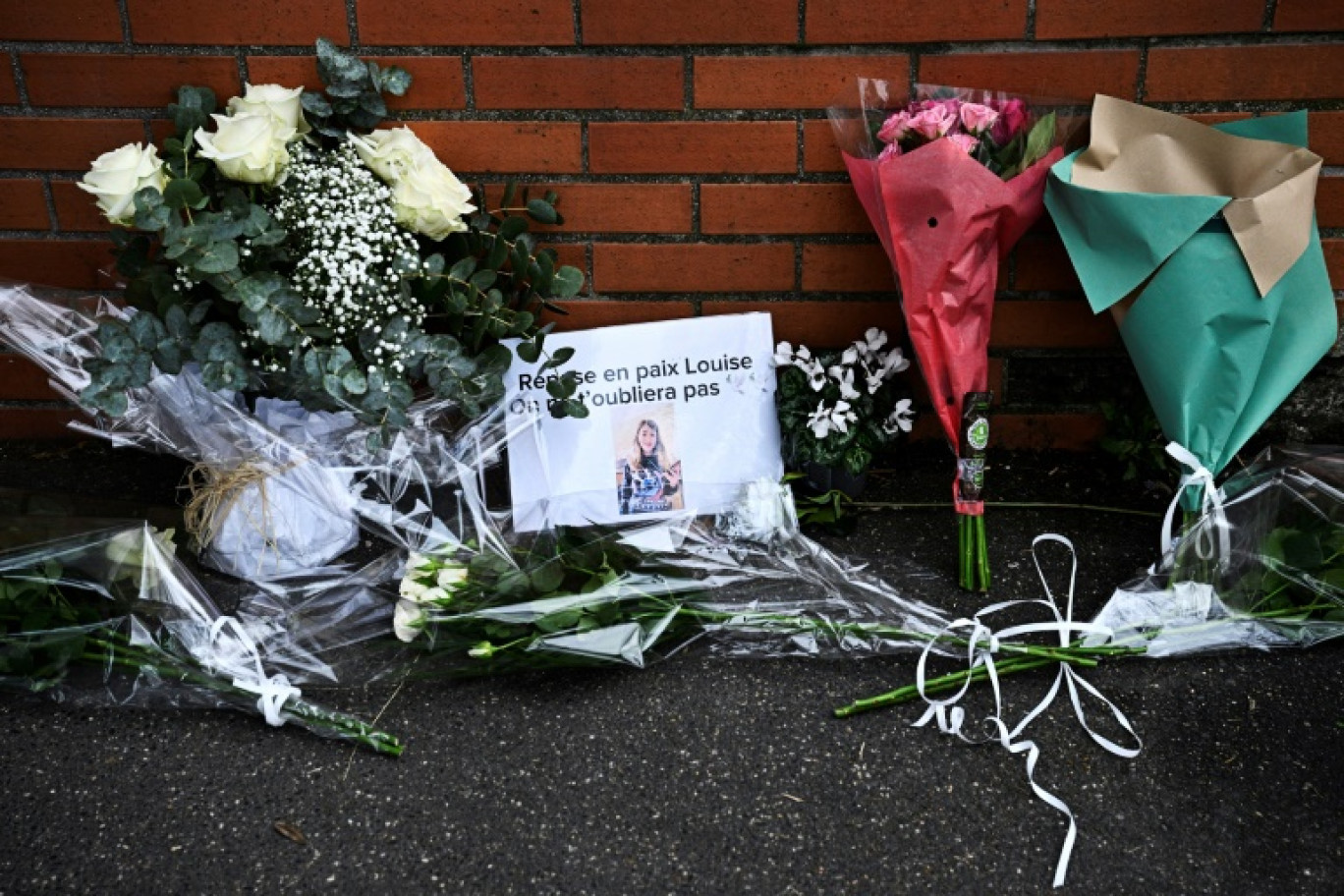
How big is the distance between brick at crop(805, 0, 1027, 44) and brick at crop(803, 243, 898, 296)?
39 cm

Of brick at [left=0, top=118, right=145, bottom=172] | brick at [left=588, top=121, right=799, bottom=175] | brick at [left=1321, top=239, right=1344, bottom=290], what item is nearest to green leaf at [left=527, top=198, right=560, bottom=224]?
brick at [left=588, top=121, right=799, bottom=175]

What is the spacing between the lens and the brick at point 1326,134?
6.57ft

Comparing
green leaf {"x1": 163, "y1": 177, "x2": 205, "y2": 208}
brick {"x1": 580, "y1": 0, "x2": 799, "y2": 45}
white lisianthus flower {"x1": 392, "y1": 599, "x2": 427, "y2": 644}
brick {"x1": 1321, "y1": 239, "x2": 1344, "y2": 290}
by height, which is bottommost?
white lisianthus flower {"x1": 392, "y1": 599, "x2": 427, "y2": 644}

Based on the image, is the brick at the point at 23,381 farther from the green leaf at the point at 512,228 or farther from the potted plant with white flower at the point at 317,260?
the green leaf at the point at 512,228

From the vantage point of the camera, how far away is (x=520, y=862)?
1.42 metres

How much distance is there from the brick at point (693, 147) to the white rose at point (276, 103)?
52 cm

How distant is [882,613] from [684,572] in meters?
0.33

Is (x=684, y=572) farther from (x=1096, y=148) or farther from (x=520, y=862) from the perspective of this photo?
→ (x=1096, y=148)

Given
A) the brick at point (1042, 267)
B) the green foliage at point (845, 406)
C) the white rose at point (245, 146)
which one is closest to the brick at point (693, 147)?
the green foliage at point (845, 406)

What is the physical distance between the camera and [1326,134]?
2.02 metres

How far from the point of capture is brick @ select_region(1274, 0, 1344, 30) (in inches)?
76.2

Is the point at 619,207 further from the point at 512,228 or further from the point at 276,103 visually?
the point at 276,103

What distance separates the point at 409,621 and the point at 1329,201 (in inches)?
71.7

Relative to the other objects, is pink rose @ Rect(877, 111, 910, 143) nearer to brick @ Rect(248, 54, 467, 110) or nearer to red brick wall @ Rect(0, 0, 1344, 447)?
red brick wall @ Rect(0, 0, 1344, 447)
